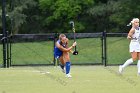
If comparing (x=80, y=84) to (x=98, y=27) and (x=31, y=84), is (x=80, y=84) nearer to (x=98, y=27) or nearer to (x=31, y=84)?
(x=31, y=84)

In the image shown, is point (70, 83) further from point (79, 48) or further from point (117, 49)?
point (79, 48)

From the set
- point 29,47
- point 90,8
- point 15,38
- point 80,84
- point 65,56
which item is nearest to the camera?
point 80,84

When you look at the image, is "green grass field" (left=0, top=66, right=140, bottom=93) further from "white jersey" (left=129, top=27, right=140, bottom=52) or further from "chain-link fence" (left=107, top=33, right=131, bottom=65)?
"chain-link fence" (left=107, top=33, right=131, bottom=65)

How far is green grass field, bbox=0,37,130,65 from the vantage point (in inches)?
1247

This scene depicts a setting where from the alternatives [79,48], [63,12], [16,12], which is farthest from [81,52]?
[63,12]

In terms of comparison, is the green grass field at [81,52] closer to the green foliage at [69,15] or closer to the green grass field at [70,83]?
the green grass field at [70,83]

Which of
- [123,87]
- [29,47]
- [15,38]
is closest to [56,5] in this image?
[29,47]

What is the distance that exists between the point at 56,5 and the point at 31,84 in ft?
142

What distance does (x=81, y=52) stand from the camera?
35.0 m

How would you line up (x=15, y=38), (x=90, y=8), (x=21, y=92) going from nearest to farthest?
(x=21, y=92)
(x=15, y=38)
(x=90, y=8)

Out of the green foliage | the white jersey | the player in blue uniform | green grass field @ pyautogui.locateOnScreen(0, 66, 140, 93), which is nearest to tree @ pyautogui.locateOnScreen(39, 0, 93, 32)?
the green foliage

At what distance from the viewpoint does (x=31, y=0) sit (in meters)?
61.2

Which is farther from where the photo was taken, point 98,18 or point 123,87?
point 98,18

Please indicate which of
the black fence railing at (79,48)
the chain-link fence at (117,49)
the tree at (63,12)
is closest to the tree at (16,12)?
the tree at (63,12)
